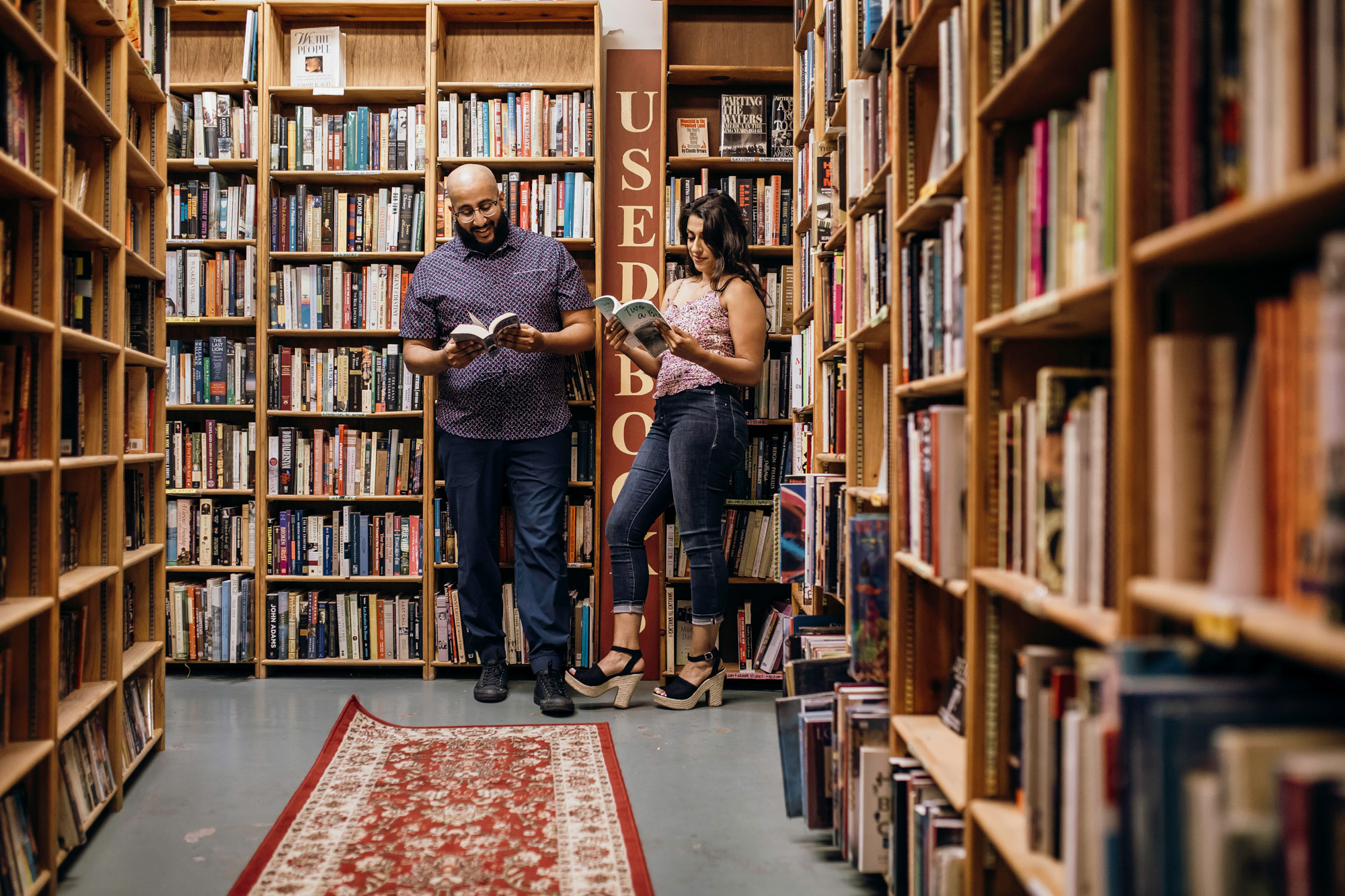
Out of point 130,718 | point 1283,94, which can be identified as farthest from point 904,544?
point 130,718

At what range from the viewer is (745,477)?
342 cm

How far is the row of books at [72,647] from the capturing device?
1.97m

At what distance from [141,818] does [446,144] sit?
2.39 meters

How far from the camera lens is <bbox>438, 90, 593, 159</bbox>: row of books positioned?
3424 mm

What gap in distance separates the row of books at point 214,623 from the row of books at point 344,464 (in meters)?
0.39

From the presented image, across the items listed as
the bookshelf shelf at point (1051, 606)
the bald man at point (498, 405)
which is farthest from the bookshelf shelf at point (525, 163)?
the bookshelf shelf at point (1051, 606)

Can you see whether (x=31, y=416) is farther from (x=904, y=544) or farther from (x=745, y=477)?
(x=745, y=477)

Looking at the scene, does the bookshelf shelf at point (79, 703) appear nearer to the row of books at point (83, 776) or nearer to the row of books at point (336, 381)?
the row of books at point (83, 776)

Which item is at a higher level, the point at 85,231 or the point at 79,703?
the point at 85,231

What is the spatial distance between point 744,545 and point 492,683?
987 millimetres

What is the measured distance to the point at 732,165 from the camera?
11.3ft

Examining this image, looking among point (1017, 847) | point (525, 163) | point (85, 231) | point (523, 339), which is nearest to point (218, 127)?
point (525, 163)

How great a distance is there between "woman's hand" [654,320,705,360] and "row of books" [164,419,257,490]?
1.75 metres

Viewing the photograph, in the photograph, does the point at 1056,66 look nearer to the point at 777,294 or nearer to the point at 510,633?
the point at 777,294
